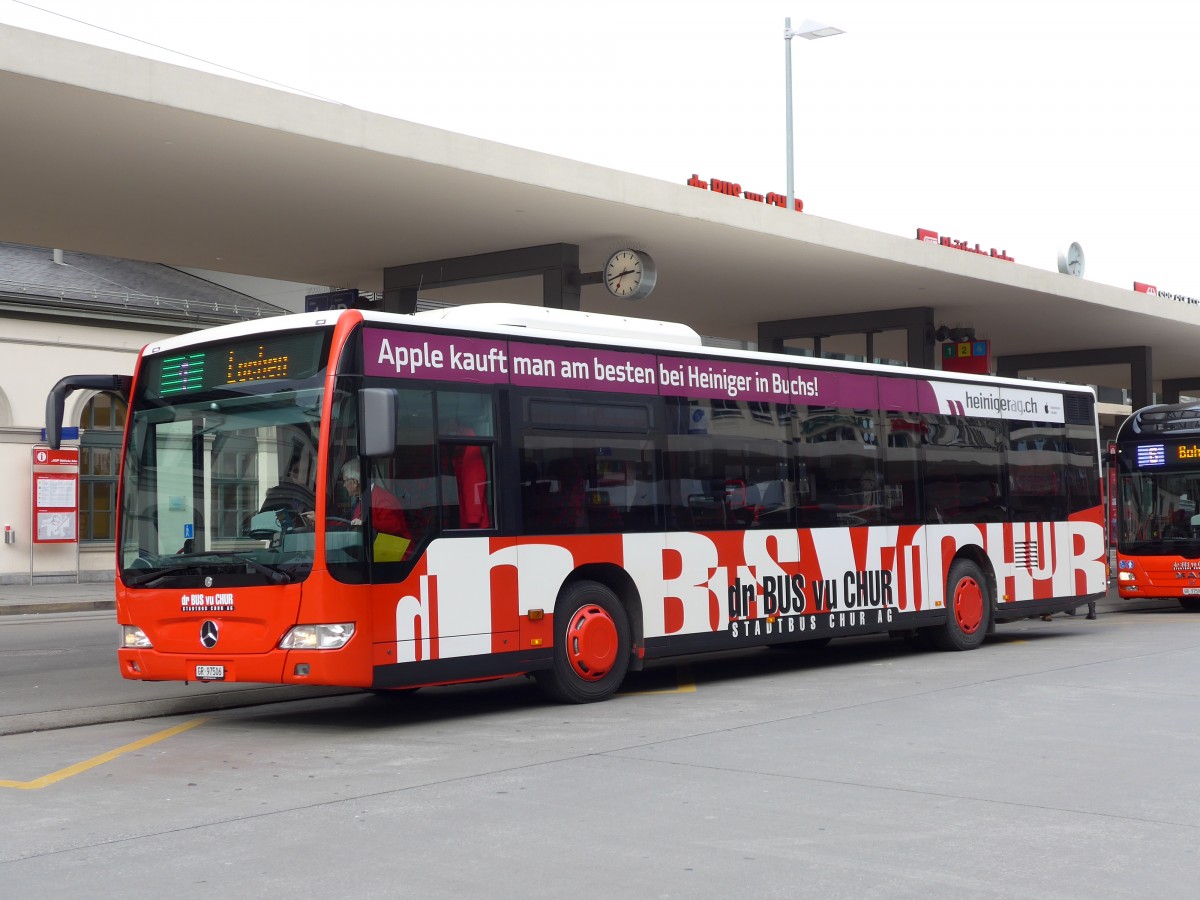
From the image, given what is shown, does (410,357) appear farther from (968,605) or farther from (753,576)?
(968,605)

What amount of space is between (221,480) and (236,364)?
87 cm

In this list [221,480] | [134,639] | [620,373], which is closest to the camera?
[221,480]

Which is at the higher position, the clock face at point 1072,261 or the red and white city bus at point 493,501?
the clock face at point 1072,261

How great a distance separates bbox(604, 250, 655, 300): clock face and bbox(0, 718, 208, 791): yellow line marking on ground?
393 inches

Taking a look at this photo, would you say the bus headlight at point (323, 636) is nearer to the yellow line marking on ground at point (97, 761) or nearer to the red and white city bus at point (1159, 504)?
the yellow line marking on ground at point (97, 761)

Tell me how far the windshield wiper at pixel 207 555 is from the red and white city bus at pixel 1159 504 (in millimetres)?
17280

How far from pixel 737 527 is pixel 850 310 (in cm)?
1462

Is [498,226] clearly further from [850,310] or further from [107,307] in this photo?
[107,307]

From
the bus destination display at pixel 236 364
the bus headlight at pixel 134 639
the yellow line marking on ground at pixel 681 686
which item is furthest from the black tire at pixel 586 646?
the bus headlight at pixel 134 639

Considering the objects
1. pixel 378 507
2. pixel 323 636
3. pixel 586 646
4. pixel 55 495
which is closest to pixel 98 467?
pixel 55 495

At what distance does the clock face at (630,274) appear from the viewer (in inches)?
773

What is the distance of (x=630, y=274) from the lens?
1973 cm

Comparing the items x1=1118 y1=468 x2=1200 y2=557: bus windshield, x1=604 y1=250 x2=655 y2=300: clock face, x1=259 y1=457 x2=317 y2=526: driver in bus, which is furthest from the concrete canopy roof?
x1=259 y1=457 x2=317 y2=526: driver in bus

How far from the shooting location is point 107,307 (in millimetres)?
34375
